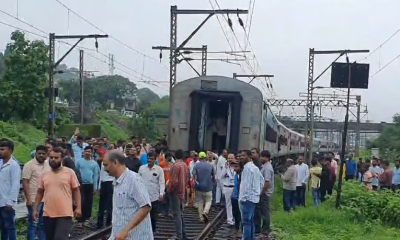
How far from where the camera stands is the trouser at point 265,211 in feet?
41.3

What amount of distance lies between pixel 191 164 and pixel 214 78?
3268 millimetres

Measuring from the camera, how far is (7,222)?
9211 mm

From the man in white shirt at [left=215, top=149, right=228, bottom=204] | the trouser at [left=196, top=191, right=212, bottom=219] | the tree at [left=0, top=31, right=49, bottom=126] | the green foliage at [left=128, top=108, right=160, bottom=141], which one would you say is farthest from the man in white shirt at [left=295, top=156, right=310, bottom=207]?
the green foliage at [left=128, top=108, right=160, bottom=141]

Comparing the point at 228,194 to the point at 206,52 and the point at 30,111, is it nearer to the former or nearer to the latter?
the point at 206,52

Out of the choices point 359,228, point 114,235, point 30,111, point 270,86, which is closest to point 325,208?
point 359,228

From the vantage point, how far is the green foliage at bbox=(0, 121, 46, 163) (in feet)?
92.2

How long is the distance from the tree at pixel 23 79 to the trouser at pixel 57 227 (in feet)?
102

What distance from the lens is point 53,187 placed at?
26.5 ft

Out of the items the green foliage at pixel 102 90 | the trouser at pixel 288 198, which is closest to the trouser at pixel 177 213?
the trouser at pixel 288 198

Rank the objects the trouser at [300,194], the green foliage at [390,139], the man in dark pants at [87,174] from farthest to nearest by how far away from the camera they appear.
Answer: the green foliage at [390,139] → the trouser at [300,194] → the man in dark pants at [87,174]

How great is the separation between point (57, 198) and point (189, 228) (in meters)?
6.18

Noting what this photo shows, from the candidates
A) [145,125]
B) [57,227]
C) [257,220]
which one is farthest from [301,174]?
[145,125]

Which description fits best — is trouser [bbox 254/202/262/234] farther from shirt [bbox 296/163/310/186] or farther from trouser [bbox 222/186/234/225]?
shirt [bbox 296/163/310/186]

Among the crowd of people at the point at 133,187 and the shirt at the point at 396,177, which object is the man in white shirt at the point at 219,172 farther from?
the shirt at the point at 396,177
